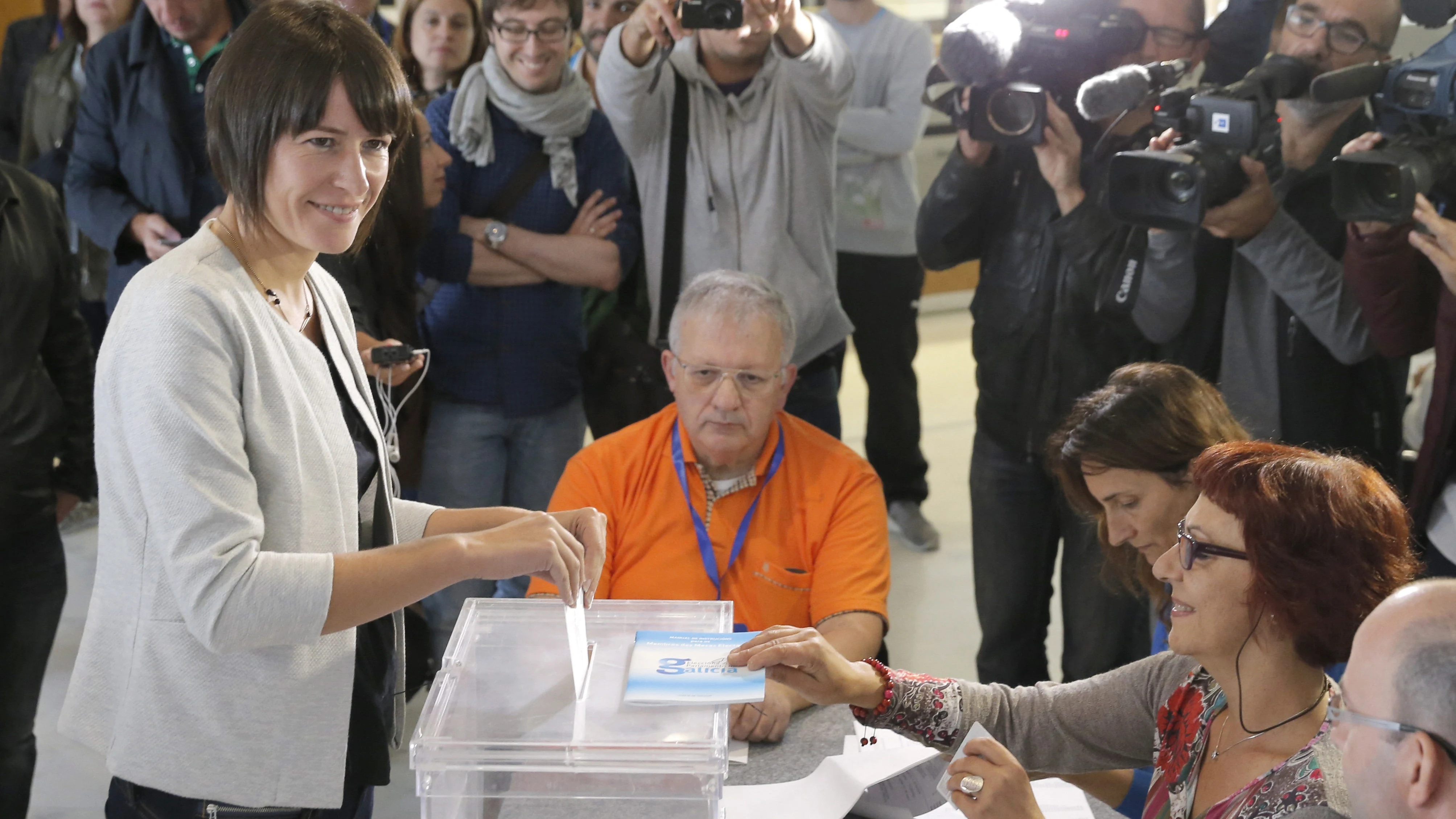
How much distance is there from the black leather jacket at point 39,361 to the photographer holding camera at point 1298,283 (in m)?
2.00

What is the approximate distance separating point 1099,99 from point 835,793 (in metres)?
1.40

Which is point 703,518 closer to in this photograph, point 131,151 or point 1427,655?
point 1427,655

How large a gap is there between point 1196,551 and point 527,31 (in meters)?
1.94

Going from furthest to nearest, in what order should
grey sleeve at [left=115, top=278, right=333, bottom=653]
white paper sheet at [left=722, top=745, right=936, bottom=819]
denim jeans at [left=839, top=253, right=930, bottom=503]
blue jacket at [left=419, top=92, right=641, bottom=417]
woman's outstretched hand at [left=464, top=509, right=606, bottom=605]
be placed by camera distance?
denim jeans at [left=839, top=253, right=930, bottom=503]
blue jacket at [left=419, top=92, right=641, bottom=417]
white paper sheet at [left=722, top=745, right=936, bottom=819]
woman's outstretched hand at [left=464, top=509, right=606, bottom=605]
grey sleeve at [left=115, top=278, right=333, bottom=653]

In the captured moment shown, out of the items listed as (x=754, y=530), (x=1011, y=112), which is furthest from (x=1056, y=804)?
(x=1011, y=112)

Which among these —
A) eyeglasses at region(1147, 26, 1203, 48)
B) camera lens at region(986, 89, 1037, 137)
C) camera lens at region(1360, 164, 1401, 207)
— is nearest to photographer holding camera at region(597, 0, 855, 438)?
camera lens at region(986, 89, 1037, 137)

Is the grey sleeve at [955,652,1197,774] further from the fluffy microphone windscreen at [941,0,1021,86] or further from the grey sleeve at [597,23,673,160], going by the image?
the grey sleeve at [597,23,673,160]

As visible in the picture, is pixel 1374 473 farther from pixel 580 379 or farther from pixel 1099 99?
pixel 580 379

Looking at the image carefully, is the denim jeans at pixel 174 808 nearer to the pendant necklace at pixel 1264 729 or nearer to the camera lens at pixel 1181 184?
the pendant necklace at pixel 1264 729

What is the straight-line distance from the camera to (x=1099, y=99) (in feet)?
7.72

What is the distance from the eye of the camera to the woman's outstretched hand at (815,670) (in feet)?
5.04

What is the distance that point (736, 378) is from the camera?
226 cm

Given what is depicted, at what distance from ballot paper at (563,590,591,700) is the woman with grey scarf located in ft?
4.94

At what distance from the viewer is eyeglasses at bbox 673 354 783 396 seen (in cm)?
226
